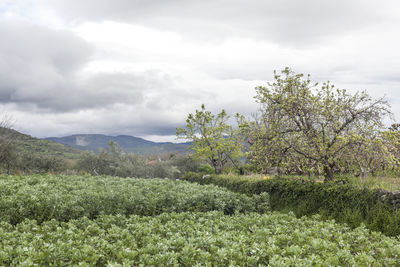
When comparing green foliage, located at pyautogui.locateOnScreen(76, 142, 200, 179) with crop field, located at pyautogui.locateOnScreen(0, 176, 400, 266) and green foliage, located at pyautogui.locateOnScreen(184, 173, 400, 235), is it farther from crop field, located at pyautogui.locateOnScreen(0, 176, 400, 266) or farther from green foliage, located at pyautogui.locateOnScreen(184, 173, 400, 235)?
crop field, located at pyautogui.locateOnScreen(0, 176, 400, 266)

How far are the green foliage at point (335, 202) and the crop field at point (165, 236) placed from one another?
9.24ft

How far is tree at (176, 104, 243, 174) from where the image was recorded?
91.7 feet

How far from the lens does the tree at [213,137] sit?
2795cm

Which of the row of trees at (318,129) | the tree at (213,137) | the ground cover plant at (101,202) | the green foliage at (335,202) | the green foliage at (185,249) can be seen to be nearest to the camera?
the green foliage at (185,249)

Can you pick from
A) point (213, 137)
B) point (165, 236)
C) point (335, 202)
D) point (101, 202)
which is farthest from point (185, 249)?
point (213, 137)

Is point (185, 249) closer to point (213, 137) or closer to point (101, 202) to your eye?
point (101, 202)

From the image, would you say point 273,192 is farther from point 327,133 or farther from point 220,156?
point 220,156

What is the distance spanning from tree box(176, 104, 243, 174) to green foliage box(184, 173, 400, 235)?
10.6 m

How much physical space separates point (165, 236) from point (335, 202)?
8.32 metres

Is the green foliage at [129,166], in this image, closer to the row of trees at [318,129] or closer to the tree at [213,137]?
the tree at [213,137]

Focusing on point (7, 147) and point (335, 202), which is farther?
point (7, 147)

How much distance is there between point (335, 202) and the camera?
39.8 feet

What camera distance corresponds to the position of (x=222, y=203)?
11.3 metres

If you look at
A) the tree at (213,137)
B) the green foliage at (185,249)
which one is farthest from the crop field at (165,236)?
the tree at (213,137)
